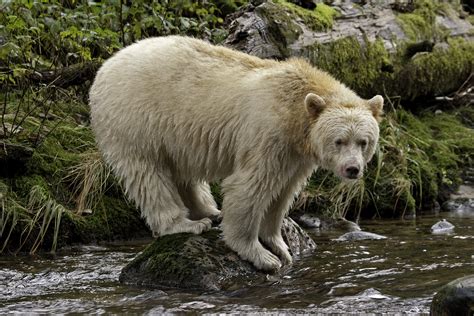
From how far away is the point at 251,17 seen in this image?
1047 cm

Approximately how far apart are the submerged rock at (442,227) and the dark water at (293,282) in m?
0.32

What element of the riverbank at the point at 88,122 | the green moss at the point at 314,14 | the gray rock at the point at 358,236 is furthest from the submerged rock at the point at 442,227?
the green moss at the point at 314,14

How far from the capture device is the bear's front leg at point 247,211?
684 cm

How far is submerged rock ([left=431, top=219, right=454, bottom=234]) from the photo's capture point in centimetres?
909

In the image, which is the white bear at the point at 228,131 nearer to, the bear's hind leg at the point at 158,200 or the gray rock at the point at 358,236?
the bear's hind leg at the point at 158,200

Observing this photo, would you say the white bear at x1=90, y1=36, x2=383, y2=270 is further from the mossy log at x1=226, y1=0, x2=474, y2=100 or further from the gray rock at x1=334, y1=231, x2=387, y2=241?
the mossy log at x1=226, y1=0, x2=474, y2=100

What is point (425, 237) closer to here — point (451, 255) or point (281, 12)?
point (451, 255)

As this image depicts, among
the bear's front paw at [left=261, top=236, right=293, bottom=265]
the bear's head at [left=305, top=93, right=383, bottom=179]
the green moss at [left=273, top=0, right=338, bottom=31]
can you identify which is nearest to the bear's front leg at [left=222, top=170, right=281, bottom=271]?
the bear's front paw at [left=261, top=236, right=293, bottom=265]

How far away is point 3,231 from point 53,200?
2.01 ft

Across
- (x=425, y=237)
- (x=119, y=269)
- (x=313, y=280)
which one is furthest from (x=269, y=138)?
(x=425, y=237)

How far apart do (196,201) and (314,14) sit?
4.31 m

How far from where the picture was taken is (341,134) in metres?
6.54

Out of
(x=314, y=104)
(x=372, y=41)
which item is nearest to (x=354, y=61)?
(x=372, y=41)

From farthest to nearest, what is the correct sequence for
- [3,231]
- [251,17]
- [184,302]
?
[251,17] < [3,231] < [184,302]
